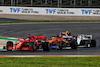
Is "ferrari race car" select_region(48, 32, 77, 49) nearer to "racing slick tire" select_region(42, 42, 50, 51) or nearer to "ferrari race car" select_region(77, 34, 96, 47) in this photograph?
"racing slick tire" select_region(42, 42, 50, 51)

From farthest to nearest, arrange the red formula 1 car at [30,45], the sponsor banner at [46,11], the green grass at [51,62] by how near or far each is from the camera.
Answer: the sponsor banner at [46,11] → the red formula 1 car at [30,45] → the green grass at [51,62]

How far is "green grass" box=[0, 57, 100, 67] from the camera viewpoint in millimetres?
11202

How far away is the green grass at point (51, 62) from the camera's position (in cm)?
1120

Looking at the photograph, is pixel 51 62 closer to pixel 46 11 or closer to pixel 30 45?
pixel 30 45

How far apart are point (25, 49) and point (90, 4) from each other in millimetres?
34772

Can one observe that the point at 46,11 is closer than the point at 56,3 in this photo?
Yes

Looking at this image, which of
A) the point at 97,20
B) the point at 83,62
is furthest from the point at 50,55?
the point at 97,20

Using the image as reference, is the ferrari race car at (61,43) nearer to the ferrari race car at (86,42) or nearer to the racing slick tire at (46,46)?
the racing slick tire at (46,46)

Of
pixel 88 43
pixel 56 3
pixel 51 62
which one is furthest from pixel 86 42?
pixel 56 3

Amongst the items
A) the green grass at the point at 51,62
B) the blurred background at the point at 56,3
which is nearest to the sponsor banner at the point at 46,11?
the blurred background at the point at 56,3

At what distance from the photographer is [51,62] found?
11.9 meters

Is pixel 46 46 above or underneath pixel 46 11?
underneath

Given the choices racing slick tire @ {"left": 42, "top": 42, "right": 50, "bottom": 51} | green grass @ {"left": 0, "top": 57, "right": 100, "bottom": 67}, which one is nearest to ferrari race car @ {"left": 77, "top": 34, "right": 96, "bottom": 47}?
racing slick tire @ {"left": 42, "top": 42, "right": 50, "bottom": 51}

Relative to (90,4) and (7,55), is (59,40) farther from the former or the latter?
(90,4)
